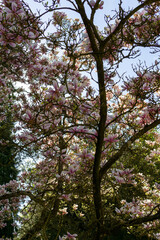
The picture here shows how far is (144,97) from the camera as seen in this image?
7.09 ft

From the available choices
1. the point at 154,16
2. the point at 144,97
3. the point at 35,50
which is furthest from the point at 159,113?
the point at 35,50

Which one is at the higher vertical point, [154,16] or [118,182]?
[154,16]

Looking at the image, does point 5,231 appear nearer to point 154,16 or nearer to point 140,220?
point 140,220

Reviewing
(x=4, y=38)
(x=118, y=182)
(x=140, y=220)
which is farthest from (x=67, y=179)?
(x=4, y=38)

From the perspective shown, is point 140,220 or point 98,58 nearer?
point 98,58

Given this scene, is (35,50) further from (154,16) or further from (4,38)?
(154,16)

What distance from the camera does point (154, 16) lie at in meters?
2.26

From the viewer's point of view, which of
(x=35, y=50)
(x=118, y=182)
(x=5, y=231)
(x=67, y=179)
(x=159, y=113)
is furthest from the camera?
(x=5, y=231)

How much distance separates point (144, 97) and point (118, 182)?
1.00 metres

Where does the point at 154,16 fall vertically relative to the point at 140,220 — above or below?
above

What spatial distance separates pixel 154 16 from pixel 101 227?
238 cm

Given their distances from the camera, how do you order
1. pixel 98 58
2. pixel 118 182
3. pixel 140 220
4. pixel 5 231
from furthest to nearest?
pixel 5 231 < pixel 118 182 < pixel 140 220 < pixel 98 58

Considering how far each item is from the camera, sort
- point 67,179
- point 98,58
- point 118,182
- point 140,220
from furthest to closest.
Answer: point 67,179 < point 118,182 < point 140,220 < point 98,58

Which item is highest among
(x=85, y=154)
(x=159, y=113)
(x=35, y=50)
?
(x=35, y=50)
